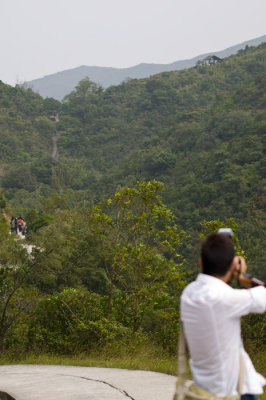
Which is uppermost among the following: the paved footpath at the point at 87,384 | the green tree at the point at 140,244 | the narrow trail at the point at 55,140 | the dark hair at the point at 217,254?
the narrow trail at the point at 55,140

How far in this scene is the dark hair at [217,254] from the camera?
2.37m

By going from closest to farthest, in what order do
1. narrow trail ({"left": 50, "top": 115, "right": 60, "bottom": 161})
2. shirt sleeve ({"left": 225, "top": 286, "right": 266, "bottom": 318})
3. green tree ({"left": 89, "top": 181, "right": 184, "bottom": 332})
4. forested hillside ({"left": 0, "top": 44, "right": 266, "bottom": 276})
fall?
1. shirt sleeve ({"left": 225, "top": 286, "right": 266, "bottom": 318})
2. green tree ({"left": 89, "top": 181, "right": 184, "bottom": 332})
3. forested hillside ({"left": 0, "top": 44, "right": 266, "bottom": 276})
4. narrow trail ({"left": 50, "top": 115, "right": 60, "bottom": 161})

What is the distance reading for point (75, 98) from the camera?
90312 millimetres

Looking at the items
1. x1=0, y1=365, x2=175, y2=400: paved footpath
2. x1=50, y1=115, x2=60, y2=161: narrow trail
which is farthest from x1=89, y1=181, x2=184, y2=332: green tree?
x1=50, y1=115, x2=60, y2=161: narrow trail

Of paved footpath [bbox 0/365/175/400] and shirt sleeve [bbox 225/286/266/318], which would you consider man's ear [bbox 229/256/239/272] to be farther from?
paved footpath [bbox 0/365/175/400]

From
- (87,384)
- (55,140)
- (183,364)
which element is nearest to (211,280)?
(183,364)

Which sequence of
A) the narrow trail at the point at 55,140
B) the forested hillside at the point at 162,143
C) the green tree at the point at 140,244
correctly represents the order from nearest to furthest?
the green tree at the point at 140,244, the forested hillside at the point at 162,143, the narrow trail at the point at 55,140

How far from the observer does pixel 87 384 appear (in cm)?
538

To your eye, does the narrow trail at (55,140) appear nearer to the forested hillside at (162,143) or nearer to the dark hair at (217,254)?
the forested hillside at (162,143)

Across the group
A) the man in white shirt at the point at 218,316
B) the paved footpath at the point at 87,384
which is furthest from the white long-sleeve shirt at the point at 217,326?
the paved footpath at the point at 87,384

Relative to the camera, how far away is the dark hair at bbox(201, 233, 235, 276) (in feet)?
7.78

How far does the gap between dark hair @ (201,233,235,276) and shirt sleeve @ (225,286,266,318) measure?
11 cm

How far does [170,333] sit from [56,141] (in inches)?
2952

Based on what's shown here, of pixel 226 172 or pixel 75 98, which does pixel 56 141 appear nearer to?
pixel 75 98
